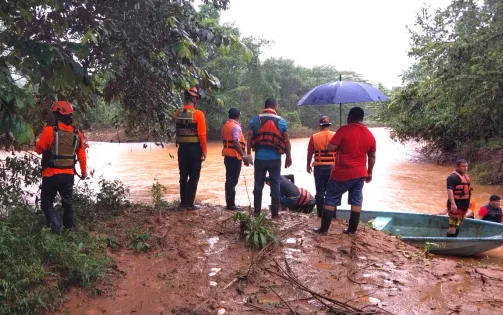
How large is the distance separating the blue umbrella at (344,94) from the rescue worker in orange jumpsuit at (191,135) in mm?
1432

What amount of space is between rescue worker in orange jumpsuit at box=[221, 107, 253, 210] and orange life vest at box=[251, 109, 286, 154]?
16.4 inches

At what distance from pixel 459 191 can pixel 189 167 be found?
4.16 metres

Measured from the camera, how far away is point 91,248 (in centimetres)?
432

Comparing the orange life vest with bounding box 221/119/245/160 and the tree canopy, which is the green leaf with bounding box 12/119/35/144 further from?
the tree canopy

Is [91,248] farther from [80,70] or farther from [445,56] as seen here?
[445,56]

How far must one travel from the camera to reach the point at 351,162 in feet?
16.8

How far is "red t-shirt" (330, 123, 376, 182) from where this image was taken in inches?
200

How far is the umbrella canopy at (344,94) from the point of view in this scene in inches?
206

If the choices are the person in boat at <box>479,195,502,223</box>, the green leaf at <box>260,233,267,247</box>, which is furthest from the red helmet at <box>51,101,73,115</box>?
the person in boat at <box>479,195,502,223</box>

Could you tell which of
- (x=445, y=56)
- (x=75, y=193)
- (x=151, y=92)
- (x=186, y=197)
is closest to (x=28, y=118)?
(x=75, y=193)

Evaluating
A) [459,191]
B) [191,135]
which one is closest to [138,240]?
[191,135]

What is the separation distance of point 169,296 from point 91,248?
42.4 inches

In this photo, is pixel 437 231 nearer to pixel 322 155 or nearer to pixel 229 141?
pixel 322 155

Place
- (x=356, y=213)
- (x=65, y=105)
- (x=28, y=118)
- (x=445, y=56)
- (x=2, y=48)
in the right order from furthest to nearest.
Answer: (x=445, y=56) < (x=28, y=118) < (x=356, y=213) < (x=65, y=105) < (x=2, y=48)
